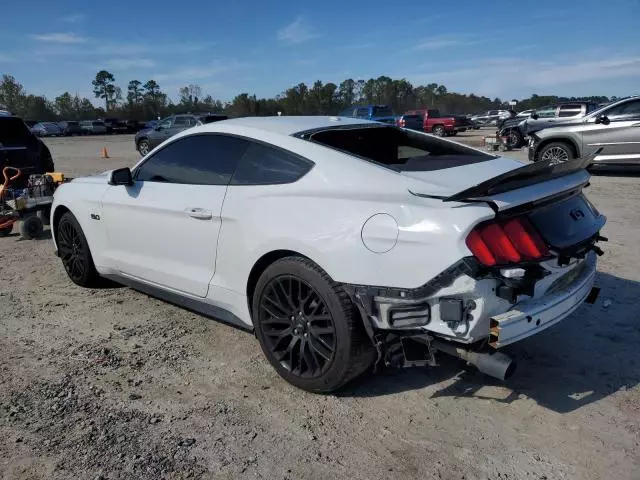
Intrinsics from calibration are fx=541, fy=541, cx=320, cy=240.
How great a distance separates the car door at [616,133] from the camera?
1210cm

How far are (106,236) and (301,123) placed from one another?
6.65 feet

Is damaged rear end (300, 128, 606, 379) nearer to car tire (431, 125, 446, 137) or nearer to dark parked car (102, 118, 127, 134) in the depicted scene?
car tire (431, 125, 446, 137)

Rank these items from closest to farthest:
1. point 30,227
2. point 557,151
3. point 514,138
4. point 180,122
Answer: point 30,227, point 557,151, point 514,138, point 180,122

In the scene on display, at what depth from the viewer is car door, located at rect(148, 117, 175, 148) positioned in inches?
900

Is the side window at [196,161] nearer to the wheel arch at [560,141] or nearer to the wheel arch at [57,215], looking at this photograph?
the wheel arch at [57,215]

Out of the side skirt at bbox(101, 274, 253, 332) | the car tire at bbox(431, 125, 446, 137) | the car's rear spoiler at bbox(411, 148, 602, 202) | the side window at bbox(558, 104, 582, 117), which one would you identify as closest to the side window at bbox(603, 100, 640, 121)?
the side window at bbox(558, 104, 582, 117)

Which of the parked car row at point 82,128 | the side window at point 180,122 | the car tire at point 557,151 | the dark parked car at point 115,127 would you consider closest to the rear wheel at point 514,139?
the car tire at point 557,151

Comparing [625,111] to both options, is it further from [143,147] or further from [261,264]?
[143,147]

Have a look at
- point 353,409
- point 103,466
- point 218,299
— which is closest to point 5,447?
point 103,466

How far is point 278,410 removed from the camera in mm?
3131

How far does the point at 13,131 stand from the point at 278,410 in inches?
325

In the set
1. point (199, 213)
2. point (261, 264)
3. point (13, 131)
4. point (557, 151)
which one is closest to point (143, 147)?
point (13, 131)

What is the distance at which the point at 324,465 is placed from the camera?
264 cm

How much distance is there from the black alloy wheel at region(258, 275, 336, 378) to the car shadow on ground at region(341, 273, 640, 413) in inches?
13.0
